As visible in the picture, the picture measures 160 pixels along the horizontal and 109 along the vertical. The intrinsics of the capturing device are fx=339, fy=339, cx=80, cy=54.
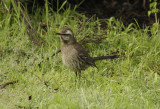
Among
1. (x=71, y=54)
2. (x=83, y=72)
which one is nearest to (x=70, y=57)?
(x=71, y=54)

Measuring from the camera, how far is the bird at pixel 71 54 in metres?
5.77

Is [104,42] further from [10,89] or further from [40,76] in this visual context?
[10,89]

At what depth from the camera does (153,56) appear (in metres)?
6.52

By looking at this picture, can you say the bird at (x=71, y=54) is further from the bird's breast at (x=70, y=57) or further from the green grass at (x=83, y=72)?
the green grass at (x=83, y=72)

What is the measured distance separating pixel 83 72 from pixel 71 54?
65 cm

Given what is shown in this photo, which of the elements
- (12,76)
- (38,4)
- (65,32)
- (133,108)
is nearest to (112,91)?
(133,108)

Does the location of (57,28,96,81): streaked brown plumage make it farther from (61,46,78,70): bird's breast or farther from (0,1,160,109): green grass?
(0,1,160,109): green grass

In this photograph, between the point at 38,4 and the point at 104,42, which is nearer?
the point at 104,42

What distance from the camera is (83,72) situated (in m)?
6.30

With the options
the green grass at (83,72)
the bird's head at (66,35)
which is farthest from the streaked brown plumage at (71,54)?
the green grass at (83,72)

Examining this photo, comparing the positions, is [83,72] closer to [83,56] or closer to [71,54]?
[83,56]

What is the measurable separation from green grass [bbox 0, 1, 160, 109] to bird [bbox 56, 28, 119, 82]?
21 centimetres

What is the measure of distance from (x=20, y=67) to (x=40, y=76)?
0.56 m

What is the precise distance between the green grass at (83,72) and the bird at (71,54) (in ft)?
0.68
